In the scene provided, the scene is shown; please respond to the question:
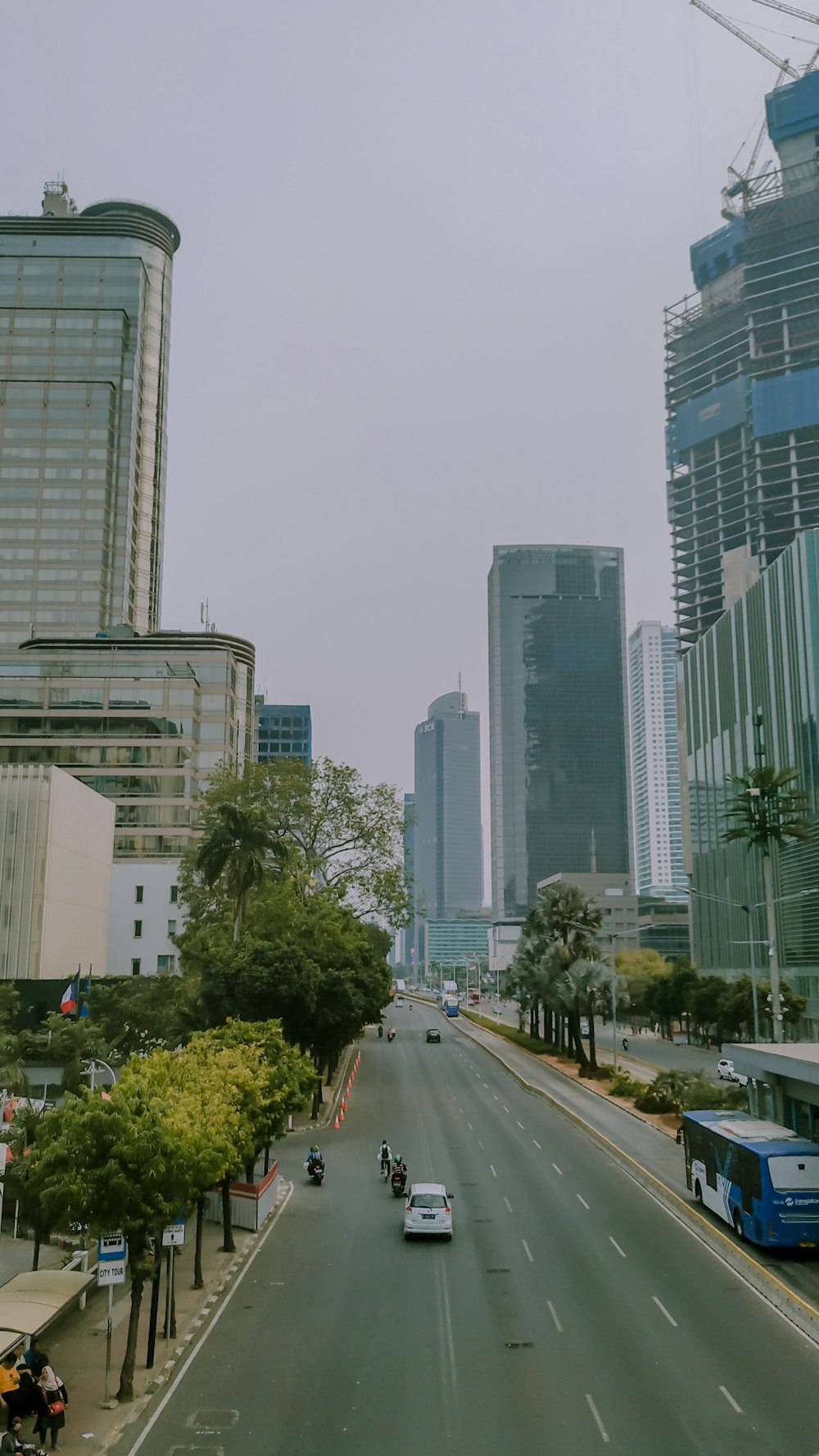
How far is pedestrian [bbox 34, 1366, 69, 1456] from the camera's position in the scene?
1850 cm

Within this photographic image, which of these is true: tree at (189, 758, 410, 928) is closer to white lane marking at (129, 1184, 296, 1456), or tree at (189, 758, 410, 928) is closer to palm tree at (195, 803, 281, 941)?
palm tree at (195, 803, 281, 941)

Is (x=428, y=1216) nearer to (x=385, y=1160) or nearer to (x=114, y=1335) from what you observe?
(x=385, y=1160)

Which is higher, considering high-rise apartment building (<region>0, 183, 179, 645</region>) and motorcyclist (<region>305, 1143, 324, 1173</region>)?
high-rise apartment building (<region>0, 183, 179, 645</region>)

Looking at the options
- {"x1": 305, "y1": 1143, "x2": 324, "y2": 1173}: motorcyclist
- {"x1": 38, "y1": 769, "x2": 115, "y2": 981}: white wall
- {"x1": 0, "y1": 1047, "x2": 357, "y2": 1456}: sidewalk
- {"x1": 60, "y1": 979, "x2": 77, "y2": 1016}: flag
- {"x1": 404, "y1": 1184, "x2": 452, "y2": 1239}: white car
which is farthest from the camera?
{"x1": 38, "y1": 769, "x2": 115, "y2": 981}: white wall

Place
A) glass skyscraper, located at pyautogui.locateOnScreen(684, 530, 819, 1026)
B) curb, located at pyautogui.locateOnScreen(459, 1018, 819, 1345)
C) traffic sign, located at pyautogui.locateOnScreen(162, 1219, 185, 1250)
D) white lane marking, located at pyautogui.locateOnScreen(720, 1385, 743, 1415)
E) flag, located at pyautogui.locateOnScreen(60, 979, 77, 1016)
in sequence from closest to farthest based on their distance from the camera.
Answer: white lane marking, located at pyautogui.locateOnScreen(720, 1385, 743, 1415), traffic sign, located at pyautogui.locateOnScreen(162, 1219, 185, 1250), curb, located at pyautogui.locateOnScreen(459, 1018, 819, 1345), flag, located at pyautogui.locateOnScreen(60, 979, 77, 1016), glass skyscraper, located at pyautogui.locateOnScreen(684, 530, 819, 1026)

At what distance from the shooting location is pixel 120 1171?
2106 cm

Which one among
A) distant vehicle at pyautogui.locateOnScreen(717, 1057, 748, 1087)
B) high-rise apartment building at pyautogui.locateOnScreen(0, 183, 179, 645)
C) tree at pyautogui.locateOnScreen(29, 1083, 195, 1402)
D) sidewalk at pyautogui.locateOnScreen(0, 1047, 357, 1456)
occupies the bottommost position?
sidewalk at pyautogui.locateOnScreen(0, 1047, 357, 1456)

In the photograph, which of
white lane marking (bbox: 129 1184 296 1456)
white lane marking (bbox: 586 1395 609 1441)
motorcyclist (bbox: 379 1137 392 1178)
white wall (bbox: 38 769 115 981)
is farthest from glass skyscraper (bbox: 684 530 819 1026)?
white lane marking (bbox: 586 1395 609 1441)

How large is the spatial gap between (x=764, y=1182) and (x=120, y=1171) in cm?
1733

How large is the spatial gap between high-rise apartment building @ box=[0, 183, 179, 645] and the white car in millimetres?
130619

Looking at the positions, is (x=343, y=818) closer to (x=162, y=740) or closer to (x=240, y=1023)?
(x=240, y=1023)

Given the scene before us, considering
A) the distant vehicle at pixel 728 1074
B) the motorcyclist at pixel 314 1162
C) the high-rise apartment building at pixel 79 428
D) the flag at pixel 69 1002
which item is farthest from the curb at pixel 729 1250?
the high-rise apartment building at pixel 79 428

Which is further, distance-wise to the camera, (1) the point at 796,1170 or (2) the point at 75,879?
(2) the point at 75,879

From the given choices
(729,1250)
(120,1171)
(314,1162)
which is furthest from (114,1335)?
(314,1162)
